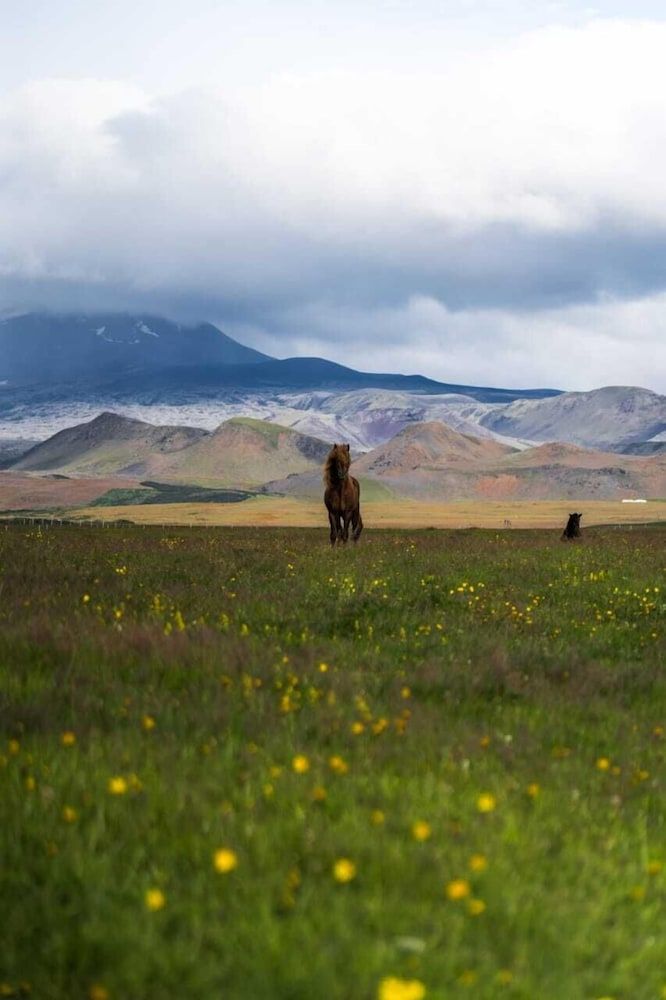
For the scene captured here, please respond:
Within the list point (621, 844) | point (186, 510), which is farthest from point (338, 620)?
point (186, 510)

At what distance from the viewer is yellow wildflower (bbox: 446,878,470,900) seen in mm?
3986

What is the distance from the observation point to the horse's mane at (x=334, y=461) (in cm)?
2478

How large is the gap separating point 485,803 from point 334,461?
20.1 meters

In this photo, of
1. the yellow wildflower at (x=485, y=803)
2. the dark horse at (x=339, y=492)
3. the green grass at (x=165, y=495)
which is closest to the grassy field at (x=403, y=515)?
the green grass at (x=165, y=495)

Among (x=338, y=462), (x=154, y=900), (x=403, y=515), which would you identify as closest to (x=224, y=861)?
(x=154, y=900)

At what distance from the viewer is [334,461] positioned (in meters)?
24.9

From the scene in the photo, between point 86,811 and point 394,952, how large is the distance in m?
1.98

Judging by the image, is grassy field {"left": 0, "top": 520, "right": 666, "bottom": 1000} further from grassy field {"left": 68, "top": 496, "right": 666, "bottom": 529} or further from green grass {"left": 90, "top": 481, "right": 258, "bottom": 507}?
green grass {"left": 90, "top": 481, "right": 258, "bottom": 507}

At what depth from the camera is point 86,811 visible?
4.79 m

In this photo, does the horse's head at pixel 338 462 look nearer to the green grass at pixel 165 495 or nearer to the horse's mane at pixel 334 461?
the horse's mane at pixel 334 461

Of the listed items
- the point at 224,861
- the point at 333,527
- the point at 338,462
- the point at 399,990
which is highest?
the point at 338,462

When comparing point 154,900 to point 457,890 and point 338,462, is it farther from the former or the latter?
point 338,462

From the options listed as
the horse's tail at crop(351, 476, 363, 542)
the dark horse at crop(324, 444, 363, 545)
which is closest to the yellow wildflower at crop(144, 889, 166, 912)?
the dark horse at crop(324, 444, 363, 545)

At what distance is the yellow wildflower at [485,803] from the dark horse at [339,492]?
19374mm
